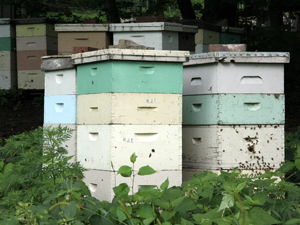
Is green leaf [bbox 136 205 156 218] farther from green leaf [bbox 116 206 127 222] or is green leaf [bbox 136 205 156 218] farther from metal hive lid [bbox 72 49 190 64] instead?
metal hive lid [bbox 72 49 190 64]

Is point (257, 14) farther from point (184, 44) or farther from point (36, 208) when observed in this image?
point (36, 208)

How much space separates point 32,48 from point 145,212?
228 inches

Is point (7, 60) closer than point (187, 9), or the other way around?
point (7, 60)

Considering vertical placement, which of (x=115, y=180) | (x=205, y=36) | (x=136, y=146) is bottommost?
(x=115, y=180)

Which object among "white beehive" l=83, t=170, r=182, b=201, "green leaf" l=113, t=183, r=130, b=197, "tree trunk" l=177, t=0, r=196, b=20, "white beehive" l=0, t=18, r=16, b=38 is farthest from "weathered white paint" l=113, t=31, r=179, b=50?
"green leaf" l=113, t=183, r=130, b=197

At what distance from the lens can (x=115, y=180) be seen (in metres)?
2.81

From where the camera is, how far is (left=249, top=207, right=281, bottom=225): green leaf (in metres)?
1.76

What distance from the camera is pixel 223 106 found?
3.16 meters

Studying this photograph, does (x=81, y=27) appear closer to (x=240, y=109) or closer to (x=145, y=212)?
(x=240, y=109)

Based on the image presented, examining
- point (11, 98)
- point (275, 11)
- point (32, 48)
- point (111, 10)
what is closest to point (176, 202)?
point (32, 48)

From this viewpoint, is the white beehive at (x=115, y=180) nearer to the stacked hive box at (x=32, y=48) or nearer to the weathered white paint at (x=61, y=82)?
the weathered white paint at (x=61, y=82)

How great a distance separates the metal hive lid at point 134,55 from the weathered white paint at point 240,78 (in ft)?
1.18

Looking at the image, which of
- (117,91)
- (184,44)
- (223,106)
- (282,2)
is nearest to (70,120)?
(117,91)

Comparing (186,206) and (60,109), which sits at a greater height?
(60,109)
